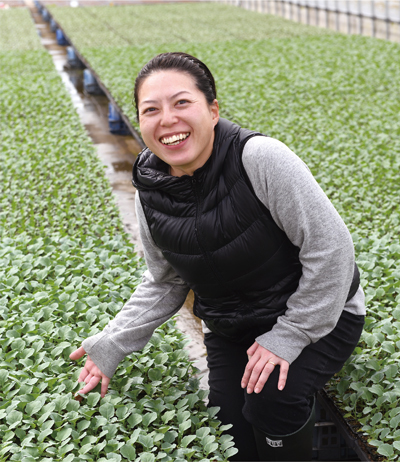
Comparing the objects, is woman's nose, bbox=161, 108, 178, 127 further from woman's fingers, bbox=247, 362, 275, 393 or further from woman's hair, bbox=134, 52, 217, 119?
woman's fingers, bbox=247, 362, 275, 393

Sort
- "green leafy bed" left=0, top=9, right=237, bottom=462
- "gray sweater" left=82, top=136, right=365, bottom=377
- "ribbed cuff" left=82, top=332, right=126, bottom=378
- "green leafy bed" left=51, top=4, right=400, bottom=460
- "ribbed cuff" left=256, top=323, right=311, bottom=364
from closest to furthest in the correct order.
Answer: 1. "gray sweater" left=82, top=136, right=365, bottom=377
2. "ribbed cuff" left=256, top=323, right=311, bottom=364
3. "green leafy bed" left=0, top=9, right=237, bottom=462
4. "ribbed cuff" left=82, top=332, right=126, bottom=378
5. "green leafy bed" left=51, top=4, right=400, bottom=460

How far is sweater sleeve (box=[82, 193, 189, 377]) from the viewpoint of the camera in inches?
92.3

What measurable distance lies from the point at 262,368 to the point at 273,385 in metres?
0.07

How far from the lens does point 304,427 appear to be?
212 cm

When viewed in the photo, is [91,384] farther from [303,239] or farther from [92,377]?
[303,239]

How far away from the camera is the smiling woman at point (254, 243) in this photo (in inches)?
77.9

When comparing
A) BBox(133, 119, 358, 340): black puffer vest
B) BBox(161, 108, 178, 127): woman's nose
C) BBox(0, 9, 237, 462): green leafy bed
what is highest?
BBox(161, 108, 178, 127): woman's nose

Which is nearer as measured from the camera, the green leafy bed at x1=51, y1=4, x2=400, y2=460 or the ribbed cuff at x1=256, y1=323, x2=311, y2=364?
the ribbed cuff at x1=256, y1=323, x2=311, y2=364

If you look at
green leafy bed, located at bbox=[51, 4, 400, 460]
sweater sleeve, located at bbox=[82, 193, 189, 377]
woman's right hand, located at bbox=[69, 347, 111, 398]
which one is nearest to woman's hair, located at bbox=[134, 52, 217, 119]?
sweater sleeve, located at bbox=[82, 193, 189, 377]

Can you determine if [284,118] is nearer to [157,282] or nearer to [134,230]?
[134,230]

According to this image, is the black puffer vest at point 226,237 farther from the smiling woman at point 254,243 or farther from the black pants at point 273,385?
the black pants at point 273,385

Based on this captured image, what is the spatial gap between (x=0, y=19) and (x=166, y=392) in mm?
20009

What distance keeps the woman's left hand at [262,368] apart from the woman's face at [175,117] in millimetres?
742

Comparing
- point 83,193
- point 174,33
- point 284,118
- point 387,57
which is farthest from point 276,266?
point 174,33
